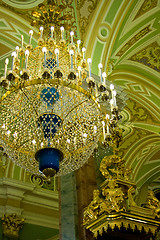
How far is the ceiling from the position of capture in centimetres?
572

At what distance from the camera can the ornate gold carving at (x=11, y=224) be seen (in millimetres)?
7930

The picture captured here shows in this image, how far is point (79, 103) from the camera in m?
3.77

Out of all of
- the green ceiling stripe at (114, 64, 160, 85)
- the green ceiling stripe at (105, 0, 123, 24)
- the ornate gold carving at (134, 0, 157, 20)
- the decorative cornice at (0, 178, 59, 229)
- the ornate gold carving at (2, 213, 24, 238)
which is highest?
the ornate gold carving at (134, 0, 157, 20)

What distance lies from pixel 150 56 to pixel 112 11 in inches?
65.9

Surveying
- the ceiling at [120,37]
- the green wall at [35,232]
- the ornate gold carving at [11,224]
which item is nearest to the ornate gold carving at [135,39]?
the ceiling at [120,37]

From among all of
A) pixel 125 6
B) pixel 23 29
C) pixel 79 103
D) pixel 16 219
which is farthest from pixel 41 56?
pixel 16 219

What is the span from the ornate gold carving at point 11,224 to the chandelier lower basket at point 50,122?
4371 millimetres

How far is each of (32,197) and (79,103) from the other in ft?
19.5

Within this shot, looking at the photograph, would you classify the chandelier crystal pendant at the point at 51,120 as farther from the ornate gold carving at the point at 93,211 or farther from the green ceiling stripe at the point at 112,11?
the green ceiling stripe at the point at 112,11

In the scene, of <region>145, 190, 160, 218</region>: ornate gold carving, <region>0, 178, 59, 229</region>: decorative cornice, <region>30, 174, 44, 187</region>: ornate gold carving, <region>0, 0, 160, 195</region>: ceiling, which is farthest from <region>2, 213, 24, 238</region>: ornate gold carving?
<region>145, 190, 160, 218</region>: ornate gold carving

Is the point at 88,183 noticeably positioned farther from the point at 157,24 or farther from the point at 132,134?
the point at 132,134

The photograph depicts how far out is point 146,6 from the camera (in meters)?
6.02

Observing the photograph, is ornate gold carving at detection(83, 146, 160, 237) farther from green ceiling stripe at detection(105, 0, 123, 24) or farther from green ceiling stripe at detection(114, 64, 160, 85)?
green ceiling stripe at detection(114, 64, 160, 85)

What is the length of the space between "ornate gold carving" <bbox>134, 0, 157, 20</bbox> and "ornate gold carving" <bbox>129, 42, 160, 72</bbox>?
0.96m
